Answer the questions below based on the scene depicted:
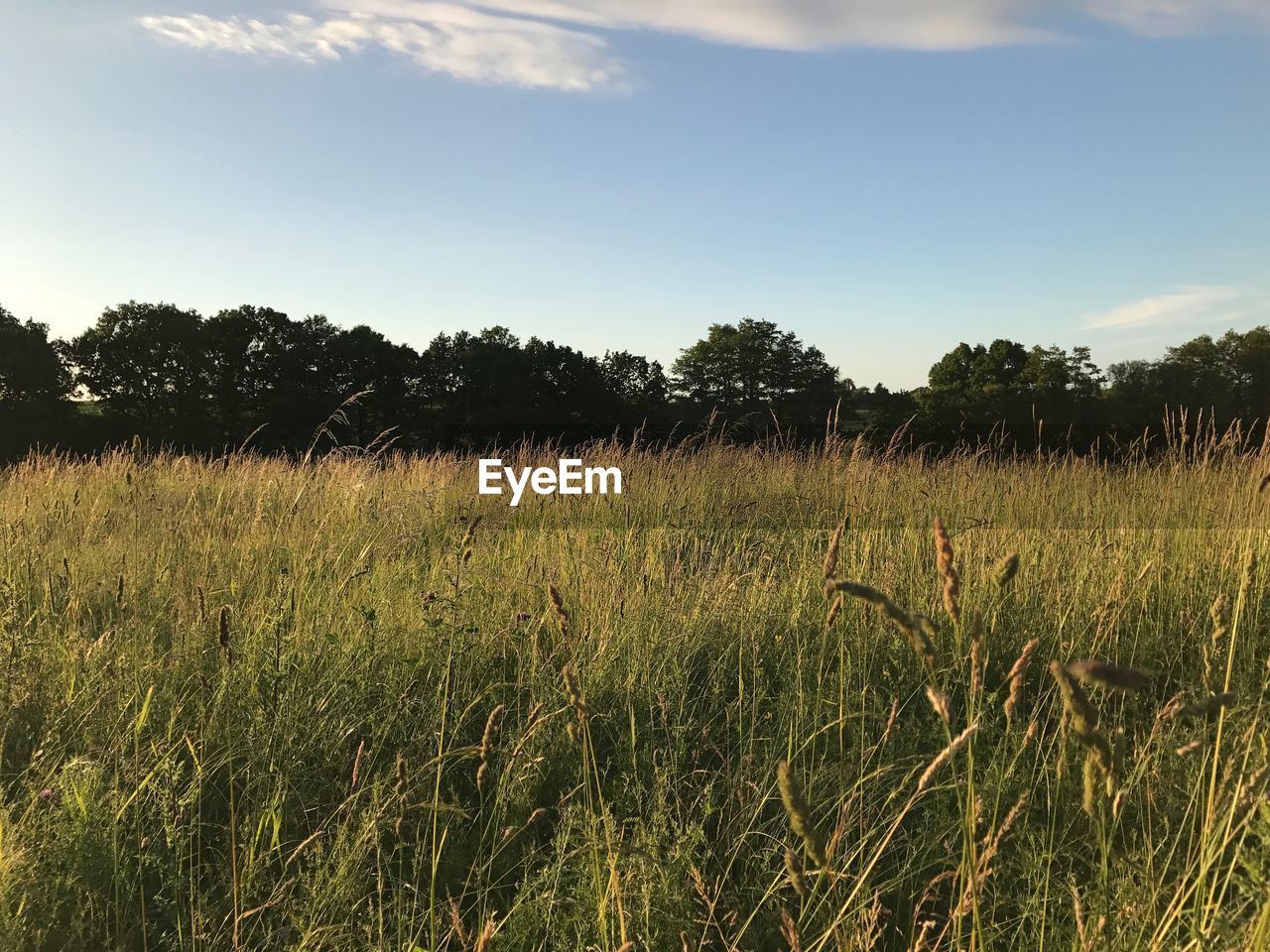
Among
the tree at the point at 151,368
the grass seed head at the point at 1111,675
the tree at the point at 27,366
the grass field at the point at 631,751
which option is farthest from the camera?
the tree at the point at 151,368

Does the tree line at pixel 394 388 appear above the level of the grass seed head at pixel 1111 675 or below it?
above

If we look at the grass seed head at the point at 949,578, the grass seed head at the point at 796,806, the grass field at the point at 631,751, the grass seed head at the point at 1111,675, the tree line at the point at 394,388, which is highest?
the tree line at the point at 394,388

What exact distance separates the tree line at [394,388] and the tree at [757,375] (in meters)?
3.52

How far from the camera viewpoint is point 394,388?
30.0 m

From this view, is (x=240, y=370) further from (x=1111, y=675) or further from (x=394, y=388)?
(x=1111, y=675)

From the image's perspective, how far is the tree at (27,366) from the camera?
957 inches

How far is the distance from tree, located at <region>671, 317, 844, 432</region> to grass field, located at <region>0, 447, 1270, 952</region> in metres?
31.9

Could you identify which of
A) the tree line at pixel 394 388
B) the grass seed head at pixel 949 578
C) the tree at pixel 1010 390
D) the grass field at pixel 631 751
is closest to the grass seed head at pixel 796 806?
the grass field at pixel 631 751

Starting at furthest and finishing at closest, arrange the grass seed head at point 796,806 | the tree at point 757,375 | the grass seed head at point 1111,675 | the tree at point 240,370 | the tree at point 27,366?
1. the tree at point 757,375
2. the tree at point 240,370
3. the tree at point 27,366
4. the grass seed head at point 796,806
5. the grass seed head at point 1111,675

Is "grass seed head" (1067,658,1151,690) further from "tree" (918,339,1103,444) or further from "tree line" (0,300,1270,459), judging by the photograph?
"tree" (918,339,1103,444)

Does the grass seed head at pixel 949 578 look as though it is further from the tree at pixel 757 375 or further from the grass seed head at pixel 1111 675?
the tree at pixel 757 375

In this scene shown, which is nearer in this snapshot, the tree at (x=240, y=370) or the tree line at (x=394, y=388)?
the tree line at (x=394, y=388)

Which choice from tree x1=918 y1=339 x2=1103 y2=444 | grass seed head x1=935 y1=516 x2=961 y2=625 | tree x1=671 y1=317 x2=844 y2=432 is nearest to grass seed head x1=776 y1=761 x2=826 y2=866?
grass seed head x1=935 y1=516 x2=961 y2=625

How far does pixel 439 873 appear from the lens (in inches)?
71.0
